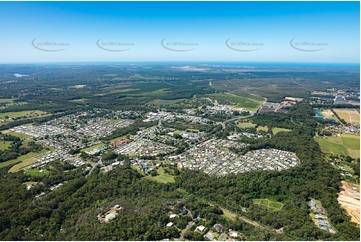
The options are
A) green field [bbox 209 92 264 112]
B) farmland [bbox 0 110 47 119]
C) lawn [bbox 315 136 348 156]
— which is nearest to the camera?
lawn [bbox 315 136 348 156]

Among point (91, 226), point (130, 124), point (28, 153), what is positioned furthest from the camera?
point (130, 124)

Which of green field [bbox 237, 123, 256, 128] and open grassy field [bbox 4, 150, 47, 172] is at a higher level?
green field [bbox 237, 123, 256, 128]

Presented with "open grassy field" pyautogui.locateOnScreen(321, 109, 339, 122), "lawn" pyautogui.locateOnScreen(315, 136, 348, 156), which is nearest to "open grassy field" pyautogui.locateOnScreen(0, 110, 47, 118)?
"lawn" pyautogui.locateOnScreen(315, 136, 348, 156)

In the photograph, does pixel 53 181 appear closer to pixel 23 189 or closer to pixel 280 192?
pixel 23 189

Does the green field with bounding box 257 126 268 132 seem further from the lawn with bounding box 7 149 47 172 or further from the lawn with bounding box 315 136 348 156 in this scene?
the lawn with bounding box 7 149 47 172

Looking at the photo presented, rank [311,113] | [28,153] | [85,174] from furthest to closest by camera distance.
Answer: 1. [311,113]
2. [28,153]
3. [85,174]

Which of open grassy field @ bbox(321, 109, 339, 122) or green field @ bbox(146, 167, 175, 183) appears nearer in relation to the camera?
green field @ bbox(146, 167, 175, 183)

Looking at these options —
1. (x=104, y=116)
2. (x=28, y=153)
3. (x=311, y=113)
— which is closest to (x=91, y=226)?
(x=28, y=153)
